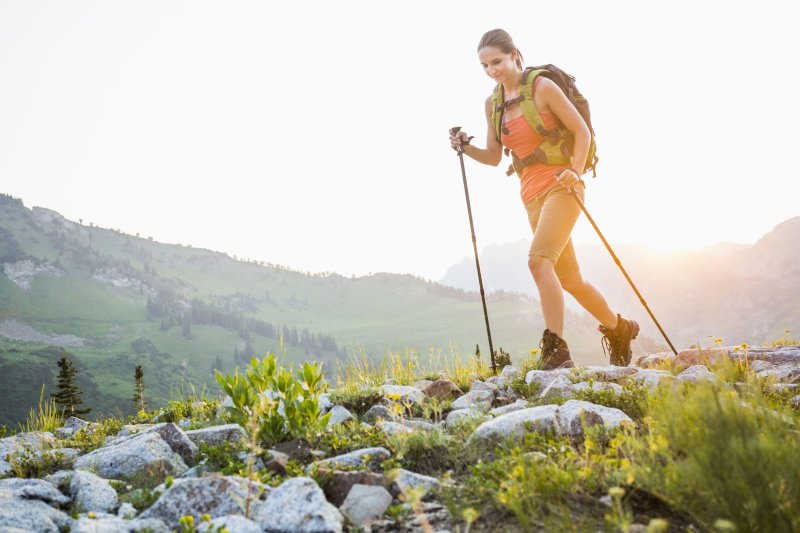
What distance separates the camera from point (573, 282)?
714 cm

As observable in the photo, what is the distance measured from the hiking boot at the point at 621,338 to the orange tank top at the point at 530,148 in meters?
2.16

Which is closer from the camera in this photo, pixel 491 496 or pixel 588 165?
pixel 491 496

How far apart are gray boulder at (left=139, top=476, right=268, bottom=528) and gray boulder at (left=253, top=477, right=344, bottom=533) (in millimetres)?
170

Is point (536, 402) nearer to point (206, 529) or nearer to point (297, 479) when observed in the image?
point (297, 479)

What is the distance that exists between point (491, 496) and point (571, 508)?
1.52 feet

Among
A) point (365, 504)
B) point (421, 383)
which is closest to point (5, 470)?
point (365, 504)

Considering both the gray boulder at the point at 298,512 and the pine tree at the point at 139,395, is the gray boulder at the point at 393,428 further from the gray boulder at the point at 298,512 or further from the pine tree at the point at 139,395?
the pine tree at the point at 139,395

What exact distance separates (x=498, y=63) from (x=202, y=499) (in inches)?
227

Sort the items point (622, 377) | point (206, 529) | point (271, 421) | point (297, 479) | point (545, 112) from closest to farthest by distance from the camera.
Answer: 1. point (206, 529)
2. point (297, 479)
3. point (271, 421)
4. point (622, 377)
5. point (545, 112)

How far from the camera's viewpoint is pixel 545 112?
6.68 meters

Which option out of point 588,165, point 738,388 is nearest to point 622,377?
point 738,388

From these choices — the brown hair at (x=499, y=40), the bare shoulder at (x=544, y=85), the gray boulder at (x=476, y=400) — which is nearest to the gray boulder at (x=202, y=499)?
the gray boulder at (x=476, y=400)

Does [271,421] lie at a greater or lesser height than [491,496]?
greater

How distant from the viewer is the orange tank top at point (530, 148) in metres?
6.81
